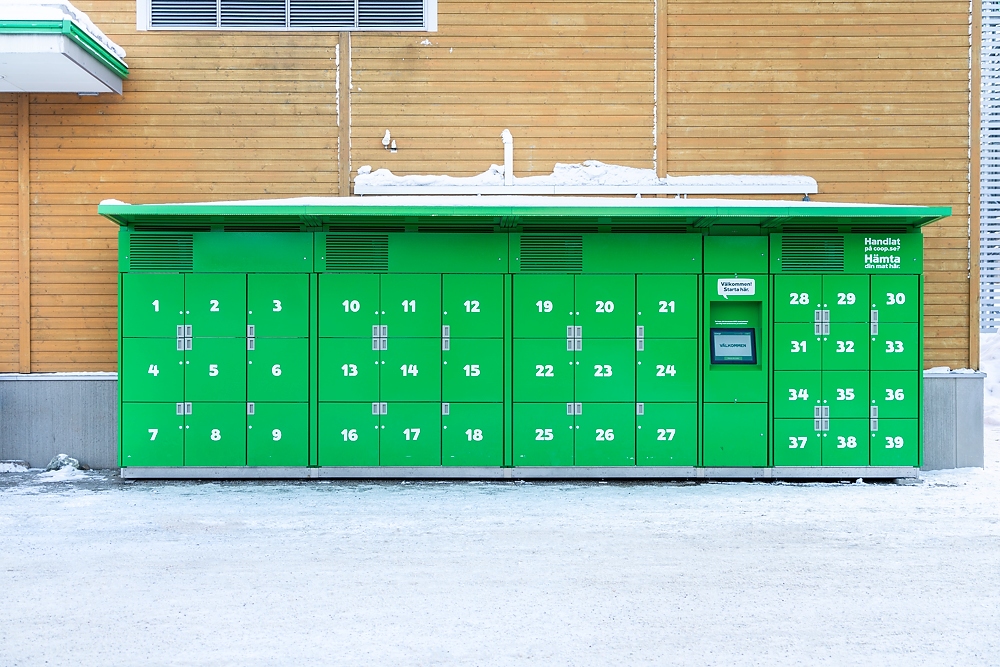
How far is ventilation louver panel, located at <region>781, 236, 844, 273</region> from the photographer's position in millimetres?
8156

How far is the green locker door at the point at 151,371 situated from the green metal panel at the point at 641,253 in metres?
4.49

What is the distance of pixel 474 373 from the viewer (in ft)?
26.5

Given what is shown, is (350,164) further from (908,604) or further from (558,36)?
(908,604)

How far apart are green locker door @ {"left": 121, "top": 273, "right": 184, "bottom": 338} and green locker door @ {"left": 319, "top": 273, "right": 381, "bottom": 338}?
152 centimetres

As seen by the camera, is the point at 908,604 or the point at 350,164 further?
the point at 350,164

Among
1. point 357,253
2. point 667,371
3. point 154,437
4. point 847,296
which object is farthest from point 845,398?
point 154,437

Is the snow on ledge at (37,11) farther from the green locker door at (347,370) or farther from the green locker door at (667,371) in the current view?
the green locker door at (667,371)

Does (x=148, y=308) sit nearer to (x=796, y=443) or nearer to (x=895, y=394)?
(x=796, y=443)

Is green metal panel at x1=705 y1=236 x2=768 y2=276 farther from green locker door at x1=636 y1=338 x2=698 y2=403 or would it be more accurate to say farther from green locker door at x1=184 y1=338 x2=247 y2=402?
green locker door at x1=184 y1=338 x2=247 y2=402

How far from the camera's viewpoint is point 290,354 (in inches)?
318

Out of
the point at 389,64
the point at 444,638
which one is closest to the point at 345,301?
the point at 389,64

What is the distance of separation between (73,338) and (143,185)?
1998mm

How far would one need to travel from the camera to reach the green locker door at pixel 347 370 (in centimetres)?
806

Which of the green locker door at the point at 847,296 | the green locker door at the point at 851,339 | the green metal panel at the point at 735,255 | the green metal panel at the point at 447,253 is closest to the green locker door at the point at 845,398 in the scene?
the green locker door at the point at 851,339
